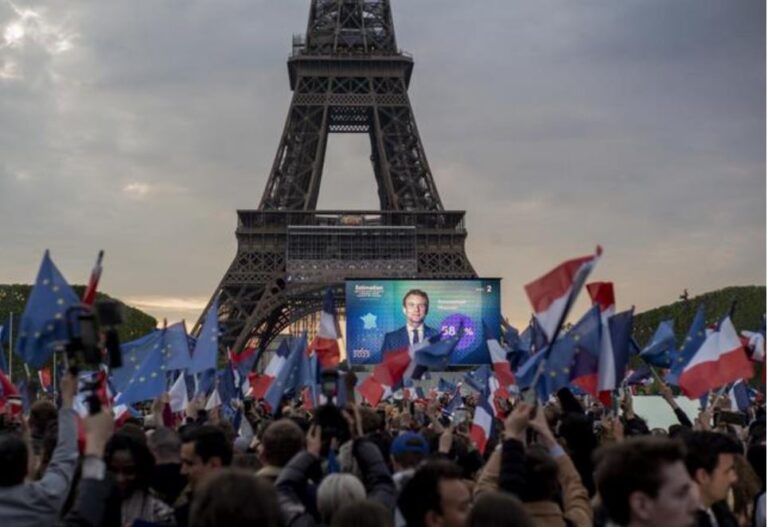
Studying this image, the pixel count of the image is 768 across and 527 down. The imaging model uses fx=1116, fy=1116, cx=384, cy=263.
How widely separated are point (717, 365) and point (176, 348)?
5.97 metres

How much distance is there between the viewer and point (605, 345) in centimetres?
820

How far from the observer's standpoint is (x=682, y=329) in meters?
51.3

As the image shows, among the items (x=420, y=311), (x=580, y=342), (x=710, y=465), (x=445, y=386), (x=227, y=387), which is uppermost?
(x=420, y=311)

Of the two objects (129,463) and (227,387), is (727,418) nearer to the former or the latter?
(129,463)

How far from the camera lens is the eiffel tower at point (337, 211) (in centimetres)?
5584

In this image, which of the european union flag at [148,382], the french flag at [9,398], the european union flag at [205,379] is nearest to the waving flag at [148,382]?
the european union flag at [148,382]

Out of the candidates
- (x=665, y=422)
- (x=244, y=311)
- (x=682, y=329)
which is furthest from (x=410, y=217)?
(x=665, y=422)

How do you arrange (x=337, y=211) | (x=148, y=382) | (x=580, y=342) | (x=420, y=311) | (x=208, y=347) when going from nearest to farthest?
(x=580, y=342), (x=148, y=382), (x=208, y=347), (x=420, y=311), (x=337, y=211)

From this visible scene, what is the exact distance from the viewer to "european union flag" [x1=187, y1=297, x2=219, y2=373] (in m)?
11.9

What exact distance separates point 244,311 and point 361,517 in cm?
5064

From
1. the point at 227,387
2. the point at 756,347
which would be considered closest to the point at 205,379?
the point at 227,387

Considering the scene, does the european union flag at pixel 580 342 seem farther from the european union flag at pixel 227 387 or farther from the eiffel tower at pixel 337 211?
the eiffel tower at pixel 337 211

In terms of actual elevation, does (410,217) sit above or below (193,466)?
above

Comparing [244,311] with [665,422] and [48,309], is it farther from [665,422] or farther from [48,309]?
[48,309]
